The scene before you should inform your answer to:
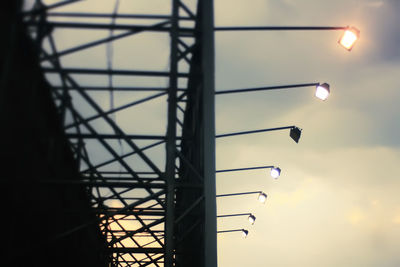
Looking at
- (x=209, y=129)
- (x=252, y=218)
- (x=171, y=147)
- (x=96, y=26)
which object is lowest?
(x=171, y=147)

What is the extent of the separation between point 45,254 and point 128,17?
566 cm

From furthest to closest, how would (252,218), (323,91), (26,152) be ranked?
(252,218) → (323,91) → (26,152)

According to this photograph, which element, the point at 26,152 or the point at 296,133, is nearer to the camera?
the point at 26,152

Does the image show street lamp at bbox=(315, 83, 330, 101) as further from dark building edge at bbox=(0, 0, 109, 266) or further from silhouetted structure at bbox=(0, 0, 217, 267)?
dark building edge at bbox=(0, 0, 109, 266)

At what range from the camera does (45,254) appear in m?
10.6

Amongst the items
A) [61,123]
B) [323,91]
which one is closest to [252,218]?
[323,91]

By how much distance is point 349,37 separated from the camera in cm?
1013

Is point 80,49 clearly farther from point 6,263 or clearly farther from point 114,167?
point 114,167

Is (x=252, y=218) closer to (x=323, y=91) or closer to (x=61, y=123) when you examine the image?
(x=323, y=91)

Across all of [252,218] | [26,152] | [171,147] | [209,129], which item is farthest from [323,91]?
[252,218]

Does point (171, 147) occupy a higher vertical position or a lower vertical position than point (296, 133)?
lower

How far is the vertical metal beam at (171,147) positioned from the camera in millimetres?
8729

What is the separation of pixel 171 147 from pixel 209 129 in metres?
0.84

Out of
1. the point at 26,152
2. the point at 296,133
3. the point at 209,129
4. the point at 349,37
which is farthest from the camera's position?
the point at 296,133
